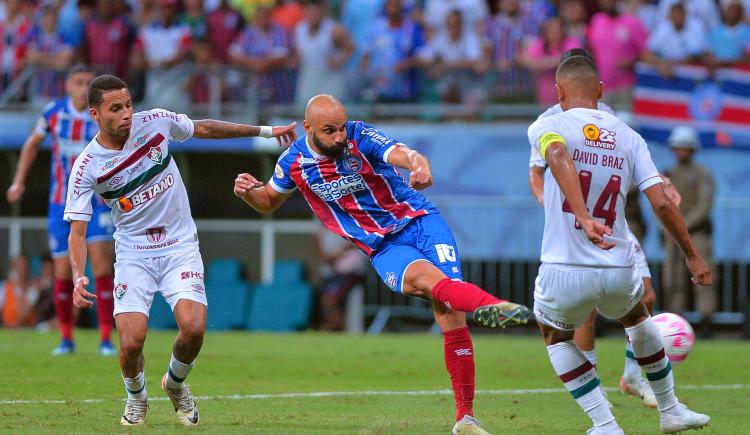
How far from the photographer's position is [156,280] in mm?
9352

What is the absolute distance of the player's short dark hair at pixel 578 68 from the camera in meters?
8.06

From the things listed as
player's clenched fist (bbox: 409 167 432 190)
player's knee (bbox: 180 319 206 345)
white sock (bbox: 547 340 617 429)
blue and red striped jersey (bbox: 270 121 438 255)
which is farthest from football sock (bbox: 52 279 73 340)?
white sock (bbox: 547 340 617 429)

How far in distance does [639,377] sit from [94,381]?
4.94m

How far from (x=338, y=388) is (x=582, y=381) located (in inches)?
162

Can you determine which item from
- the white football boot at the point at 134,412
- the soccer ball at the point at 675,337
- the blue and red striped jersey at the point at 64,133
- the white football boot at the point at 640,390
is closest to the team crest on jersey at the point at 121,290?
A: the white football boot at the point at 134,412

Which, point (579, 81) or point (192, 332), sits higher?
point (579, 81)

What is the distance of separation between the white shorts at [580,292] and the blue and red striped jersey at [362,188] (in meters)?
1.33

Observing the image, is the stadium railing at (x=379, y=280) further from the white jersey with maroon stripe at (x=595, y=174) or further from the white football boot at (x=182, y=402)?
the white jersey with maroon stripe at (x=595, y=174)

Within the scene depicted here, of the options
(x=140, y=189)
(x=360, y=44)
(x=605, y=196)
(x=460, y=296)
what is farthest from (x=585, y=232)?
(x=360, y=44)

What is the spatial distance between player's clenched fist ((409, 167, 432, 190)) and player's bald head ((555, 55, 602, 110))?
1024 mm

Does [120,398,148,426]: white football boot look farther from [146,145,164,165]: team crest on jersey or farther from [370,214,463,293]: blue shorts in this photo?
[370,214,463,293]: blue shorts

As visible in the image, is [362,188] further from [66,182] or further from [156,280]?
[66,182]

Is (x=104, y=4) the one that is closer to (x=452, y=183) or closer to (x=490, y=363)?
(x=452, y=183)

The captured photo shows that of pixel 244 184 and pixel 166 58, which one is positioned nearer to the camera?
pixel 244 184
